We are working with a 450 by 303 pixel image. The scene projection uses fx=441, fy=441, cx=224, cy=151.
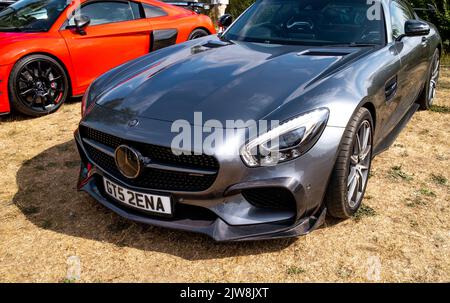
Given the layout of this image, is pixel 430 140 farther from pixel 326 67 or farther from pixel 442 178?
pixel 326 67

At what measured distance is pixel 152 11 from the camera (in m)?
5.93

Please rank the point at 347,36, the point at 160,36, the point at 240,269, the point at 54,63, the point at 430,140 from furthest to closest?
the point at 160,36 → the point at 54,63 → the point at 430,140 → the point at 347,36 → the point at 240,269

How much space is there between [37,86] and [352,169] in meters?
3.62

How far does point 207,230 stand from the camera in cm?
230

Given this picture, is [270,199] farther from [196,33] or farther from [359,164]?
[196,33]

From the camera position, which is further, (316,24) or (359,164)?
(316,24)

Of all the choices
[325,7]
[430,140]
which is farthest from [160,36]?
[430,140]

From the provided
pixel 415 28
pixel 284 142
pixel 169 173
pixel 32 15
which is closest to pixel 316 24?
pixel 415 28

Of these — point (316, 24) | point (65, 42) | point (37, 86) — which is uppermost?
point (316, 24)

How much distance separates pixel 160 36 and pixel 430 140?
357 centimetres

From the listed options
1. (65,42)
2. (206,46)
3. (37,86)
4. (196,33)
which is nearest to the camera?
(206,46)

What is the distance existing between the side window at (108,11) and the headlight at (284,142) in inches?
149

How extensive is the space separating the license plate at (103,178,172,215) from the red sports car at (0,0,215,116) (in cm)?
269

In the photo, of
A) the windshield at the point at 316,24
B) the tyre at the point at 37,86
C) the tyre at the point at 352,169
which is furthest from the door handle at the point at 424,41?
the tyre at the point at 37,86
